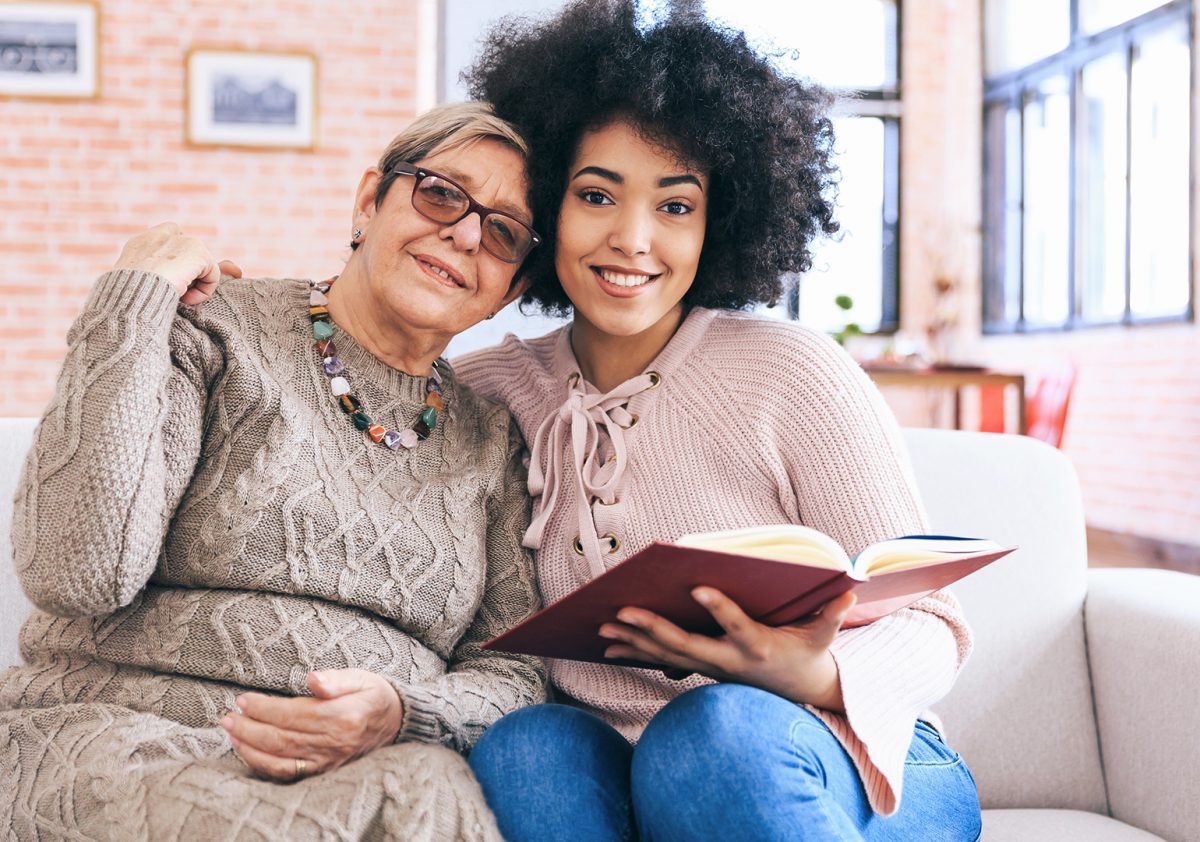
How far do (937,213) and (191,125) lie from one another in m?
5.09

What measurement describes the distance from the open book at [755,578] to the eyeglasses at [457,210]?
0.57m

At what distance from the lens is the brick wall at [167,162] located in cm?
516

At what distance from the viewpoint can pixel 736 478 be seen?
143 cm

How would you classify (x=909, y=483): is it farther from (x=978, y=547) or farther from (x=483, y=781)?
(x=483, y=781)

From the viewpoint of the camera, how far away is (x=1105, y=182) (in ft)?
20.6

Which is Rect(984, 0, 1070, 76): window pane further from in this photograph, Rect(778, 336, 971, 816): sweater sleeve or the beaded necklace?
the beaded necklace

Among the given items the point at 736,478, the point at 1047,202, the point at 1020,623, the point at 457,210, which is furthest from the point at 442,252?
the point at 1047,202

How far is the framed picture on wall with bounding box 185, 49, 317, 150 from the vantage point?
204 inches

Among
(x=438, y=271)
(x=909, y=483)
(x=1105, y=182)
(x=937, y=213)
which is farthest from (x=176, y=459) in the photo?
(x=937, y=213)

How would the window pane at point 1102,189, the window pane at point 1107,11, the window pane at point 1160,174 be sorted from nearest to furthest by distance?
1. the window pane at point 1160,174
2. the window pane at point 1107,11
3. the window pane at point 1102,189

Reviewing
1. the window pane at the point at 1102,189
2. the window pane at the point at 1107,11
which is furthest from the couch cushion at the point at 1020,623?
the window pane at the point at 1107,11

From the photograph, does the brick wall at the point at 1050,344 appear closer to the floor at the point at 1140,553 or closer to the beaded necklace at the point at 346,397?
the floor at the point at 1140,553

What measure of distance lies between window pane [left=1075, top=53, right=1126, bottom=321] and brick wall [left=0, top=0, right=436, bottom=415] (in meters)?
3.78

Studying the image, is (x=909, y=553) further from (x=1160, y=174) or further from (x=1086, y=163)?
(x=1086, y=163)
